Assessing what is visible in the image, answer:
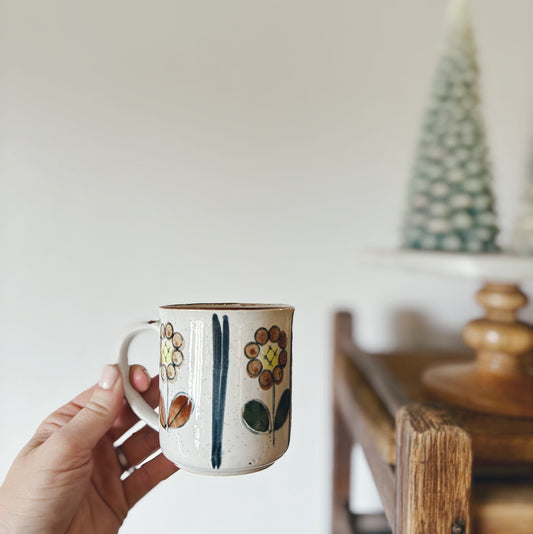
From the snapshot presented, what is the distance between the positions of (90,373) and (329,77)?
0.70m

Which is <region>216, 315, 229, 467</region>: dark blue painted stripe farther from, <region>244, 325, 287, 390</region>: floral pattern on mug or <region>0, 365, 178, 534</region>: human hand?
<region>0, 365, 178, 534</region>: human hand

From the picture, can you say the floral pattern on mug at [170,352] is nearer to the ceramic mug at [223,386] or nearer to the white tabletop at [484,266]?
the ceramic mug at [223,386]

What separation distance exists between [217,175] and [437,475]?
65 cm

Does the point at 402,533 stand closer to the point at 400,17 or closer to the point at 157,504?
→ the point at 157,504

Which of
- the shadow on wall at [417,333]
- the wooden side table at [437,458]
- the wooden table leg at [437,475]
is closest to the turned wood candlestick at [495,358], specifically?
the wooden side table at [437,458]

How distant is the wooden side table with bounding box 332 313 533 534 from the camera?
14.7 inches

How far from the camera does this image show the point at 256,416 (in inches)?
15.7

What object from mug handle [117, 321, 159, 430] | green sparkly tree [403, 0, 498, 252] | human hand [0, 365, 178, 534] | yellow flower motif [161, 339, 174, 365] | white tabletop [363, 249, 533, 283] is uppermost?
green sparkly tree [403, 0, 498, 252]

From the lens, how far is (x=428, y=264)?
56cm

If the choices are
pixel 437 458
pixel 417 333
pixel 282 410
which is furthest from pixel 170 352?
pixel 417 333

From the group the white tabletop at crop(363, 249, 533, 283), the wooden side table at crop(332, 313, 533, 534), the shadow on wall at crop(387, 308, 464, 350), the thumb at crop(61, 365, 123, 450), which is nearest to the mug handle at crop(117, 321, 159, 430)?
the thumb at crop(61, 365, 123, 450)

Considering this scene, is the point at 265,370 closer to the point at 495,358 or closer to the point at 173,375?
the point at 173,375

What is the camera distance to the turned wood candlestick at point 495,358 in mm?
567

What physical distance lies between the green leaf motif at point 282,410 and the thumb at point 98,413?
158 mm
